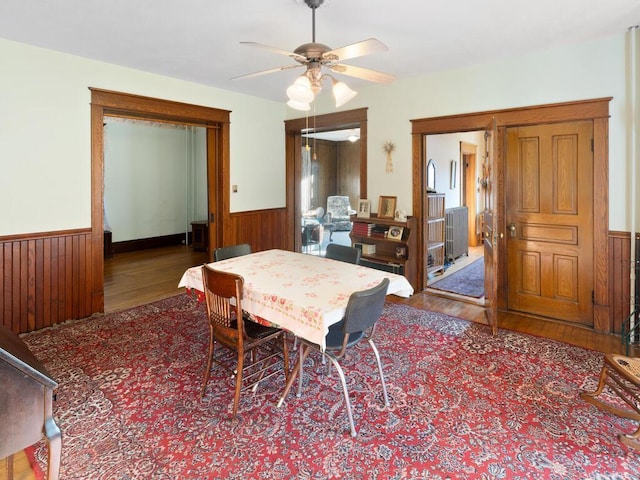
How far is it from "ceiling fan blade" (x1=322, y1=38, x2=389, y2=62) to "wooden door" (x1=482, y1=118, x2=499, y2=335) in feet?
5.99

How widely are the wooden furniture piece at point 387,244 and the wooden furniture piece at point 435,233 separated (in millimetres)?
930

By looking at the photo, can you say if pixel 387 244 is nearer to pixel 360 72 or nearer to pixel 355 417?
pixel 360 72

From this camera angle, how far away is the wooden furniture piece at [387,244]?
15.3 feet

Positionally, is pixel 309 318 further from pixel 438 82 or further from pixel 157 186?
pixel 157 186

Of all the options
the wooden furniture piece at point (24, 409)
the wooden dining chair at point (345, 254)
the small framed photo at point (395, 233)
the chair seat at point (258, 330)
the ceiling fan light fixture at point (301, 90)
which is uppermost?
the ceiling fan light fixture at point (301, 90)

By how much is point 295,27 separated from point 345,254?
190 cm

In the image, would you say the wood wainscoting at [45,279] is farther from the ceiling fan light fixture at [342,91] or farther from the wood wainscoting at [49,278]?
the ceiling fan light fixture at [342,91]

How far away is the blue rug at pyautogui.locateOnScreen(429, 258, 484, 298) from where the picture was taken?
491 centimetres

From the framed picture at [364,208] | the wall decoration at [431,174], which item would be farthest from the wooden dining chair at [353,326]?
the wall decoration at [431,174]

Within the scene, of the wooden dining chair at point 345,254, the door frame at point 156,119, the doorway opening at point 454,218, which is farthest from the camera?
the doorway opening at point 454,218

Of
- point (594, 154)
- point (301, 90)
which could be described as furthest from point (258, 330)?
point (594, 154)

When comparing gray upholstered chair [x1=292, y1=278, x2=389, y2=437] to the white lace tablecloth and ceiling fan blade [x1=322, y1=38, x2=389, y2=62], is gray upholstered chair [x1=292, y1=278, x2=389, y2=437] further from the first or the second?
ceiling fan blade [x1=322, y1=38, x2=389, y2=62]

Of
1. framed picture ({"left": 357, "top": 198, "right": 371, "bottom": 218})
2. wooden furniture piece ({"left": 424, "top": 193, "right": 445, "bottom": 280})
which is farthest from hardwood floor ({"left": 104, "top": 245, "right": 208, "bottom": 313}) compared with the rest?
wooden furniture piece ({"left": 424, "top": 193, "right": 445, "bottom": 280})

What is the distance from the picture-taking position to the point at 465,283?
210 inches
